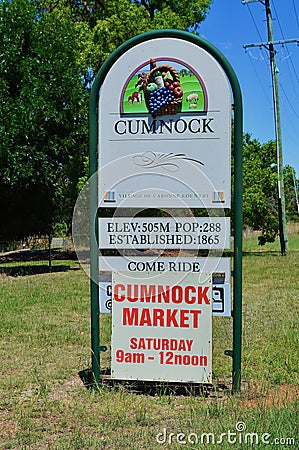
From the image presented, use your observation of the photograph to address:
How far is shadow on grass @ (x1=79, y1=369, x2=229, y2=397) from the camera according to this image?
5.76m

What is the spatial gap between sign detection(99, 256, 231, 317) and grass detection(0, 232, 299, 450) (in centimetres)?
81

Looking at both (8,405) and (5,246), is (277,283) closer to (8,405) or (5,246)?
(8,405)

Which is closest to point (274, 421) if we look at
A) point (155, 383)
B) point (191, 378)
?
point (191, 378)

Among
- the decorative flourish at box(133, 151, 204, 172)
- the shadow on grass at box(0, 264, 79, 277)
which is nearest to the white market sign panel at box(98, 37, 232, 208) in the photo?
the decorative flourish at box(133, 151, 204, 172)

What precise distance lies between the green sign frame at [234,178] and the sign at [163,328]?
23 centimetres

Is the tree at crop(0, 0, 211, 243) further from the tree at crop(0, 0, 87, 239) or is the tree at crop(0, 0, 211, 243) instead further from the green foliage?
the green foliage

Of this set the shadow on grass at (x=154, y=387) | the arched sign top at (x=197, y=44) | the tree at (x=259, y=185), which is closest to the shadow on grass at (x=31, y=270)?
the tree at (x=259, y=185)

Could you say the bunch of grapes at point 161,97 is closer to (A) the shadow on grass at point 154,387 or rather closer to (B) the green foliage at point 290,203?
(A) the shadow on grass at point 154,387

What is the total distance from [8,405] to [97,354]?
947 millimetres

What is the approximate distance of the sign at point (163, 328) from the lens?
5.59m

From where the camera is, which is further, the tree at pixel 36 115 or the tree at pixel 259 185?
the tree at pixel 259 185

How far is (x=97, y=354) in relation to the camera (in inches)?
232

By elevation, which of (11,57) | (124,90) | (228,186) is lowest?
(228,186)

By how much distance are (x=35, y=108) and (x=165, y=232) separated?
11.5 meters
